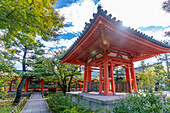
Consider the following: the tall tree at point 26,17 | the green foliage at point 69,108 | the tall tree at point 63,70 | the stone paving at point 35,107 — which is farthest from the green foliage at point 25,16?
the tall tree at point 63,70

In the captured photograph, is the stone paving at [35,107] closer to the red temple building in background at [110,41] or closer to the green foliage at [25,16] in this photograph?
the red temple building in background at [110,41]

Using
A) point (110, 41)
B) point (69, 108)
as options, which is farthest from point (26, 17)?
point (69, 108)

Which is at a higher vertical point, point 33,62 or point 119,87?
point 33,62

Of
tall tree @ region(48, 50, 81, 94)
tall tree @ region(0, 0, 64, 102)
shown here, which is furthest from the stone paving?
tall tree @ region(0, 0, 64, 102)

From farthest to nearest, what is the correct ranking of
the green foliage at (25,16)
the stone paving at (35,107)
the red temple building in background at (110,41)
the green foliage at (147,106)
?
1. the stone paving at (35,107)
2. the red temple building in background at (110,41)
3. the green foliage at (25,16)
4. the green foliage at (147,106)

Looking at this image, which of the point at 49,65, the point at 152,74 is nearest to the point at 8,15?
the point at 49,65

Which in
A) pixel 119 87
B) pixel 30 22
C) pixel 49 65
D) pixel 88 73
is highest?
pixel 30 22

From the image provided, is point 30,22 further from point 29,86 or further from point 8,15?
point 29,86

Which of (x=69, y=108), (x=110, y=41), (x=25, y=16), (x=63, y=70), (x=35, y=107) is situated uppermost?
(x=25, y=16)

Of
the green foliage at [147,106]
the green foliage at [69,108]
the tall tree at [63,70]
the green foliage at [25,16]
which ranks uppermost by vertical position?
the green foliage at [25,16]

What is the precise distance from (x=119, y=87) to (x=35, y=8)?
17.4 ft

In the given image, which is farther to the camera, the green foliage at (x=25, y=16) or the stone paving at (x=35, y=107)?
the stone paving at (x=35, y=107)

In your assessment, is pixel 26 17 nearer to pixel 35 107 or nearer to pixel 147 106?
pixel 147 106

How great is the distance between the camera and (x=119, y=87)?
559 centimetres
